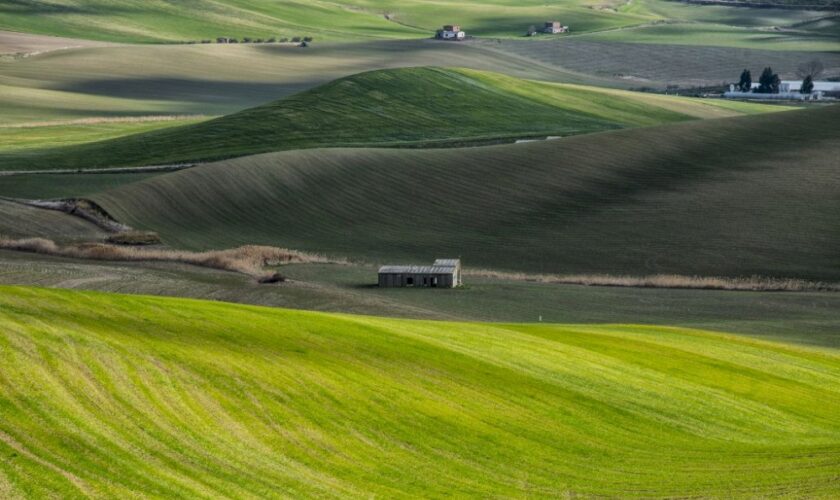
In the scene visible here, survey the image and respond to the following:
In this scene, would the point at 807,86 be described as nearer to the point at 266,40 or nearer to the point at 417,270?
the point at 266,40

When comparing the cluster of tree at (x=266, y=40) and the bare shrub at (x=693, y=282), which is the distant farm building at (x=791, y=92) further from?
the bare shrub at (x=693, y=282)

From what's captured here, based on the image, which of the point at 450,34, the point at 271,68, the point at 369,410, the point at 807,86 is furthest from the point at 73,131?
the point at 369,410

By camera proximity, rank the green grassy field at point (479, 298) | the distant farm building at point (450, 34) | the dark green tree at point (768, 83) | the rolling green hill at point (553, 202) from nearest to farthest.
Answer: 1. the green grassy field at point (479, 298)
2. the rolling green hill at point (553, 202)
3. the dark green tree at point (768, 83)
4. the distant farm building at point (450, 34)

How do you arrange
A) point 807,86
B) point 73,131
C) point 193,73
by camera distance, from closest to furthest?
point 73,131 < point 807,86 < point 193,73

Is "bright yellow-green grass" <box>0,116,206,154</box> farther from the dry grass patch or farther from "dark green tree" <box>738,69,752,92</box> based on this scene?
"dark green tree" <box>738,69,752,92</box>

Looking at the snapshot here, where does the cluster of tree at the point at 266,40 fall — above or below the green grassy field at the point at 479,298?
above

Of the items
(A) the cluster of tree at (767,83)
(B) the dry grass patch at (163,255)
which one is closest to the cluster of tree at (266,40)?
(A) the cluster of tree at (767,83)
